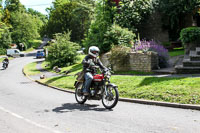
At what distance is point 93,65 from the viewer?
8.73 meters

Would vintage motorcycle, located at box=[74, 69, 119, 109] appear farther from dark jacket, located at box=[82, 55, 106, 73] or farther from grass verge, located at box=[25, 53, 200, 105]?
grass verge, located at box=[25, 53, 200, 105]

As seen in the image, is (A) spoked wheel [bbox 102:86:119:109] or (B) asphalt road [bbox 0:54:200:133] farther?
(A) spoked wheel [bbox 102:86:119:109]

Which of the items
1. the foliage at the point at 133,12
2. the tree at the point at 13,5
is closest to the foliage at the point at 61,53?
the foliage at the point at 133,12

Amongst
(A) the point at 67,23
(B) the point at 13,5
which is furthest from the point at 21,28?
(B) the point at 13,5

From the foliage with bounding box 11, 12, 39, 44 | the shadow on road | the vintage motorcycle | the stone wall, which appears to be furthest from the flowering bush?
the foliage with bounding box 11, 12, 39, 44

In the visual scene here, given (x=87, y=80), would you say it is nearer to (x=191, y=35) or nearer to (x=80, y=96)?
(x=80, y=96)

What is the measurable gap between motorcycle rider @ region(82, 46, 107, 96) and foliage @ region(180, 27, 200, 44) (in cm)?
925

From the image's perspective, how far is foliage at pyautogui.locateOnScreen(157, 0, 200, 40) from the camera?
26016mm

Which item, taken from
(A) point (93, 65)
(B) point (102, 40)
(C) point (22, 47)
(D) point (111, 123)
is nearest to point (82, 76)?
(A) point (93, 65)

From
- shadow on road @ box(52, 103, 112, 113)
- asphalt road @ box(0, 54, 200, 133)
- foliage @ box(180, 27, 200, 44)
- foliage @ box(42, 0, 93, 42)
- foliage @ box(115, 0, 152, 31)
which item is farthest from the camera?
foliage @ box(42, 0, 93, 42)

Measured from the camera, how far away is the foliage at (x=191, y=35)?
1575cm

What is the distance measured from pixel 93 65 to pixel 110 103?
146 cm

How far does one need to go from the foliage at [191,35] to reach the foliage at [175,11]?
34.8ft

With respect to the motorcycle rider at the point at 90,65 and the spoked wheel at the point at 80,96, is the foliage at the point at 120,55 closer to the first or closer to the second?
the spoked wheel at the point at 80,96
